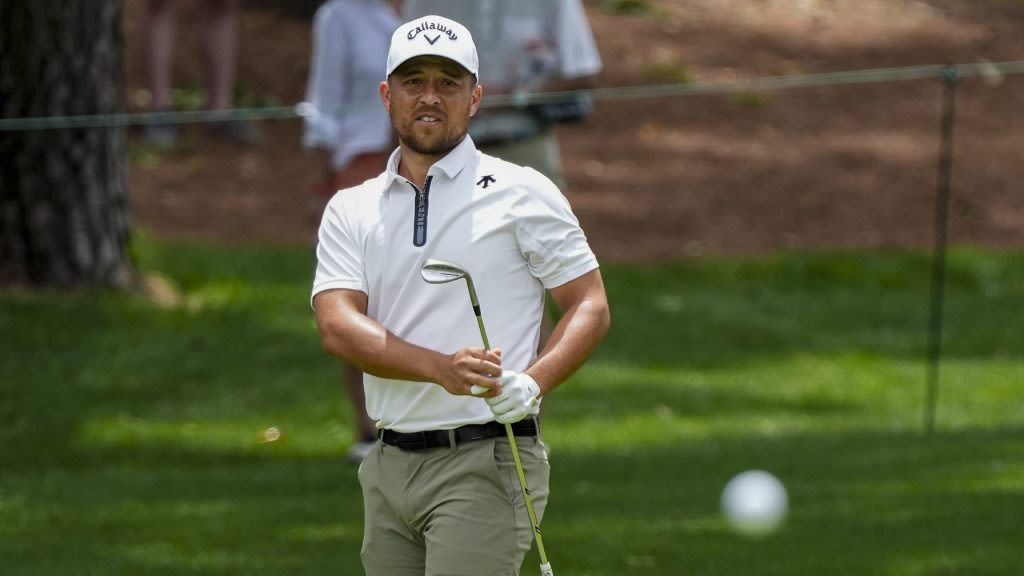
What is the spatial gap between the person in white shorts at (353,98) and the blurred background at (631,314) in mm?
974

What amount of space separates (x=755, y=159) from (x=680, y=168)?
671 mm

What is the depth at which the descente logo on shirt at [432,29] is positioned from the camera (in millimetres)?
4301

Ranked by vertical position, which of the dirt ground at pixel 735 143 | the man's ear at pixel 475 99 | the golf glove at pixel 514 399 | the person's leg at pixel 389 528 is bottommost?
the dirt ground at pixel 735 143

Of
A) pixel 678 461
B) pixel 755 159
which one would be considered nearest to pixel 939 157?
pixel 755 159

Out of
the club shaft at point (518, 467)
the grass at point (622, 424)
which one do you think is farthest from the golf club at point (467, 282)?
the grass at point (622, 424)

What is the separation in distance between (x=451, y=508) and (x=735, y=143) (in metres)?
12.1

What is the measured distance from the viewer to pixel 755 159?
A: 15664 millimetres

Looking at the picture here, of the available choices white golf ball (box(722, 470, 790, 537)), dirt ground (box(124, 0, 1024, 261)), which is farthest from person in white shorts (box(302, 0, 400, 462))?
dirt ground (box(124, 0, 1024, 261))

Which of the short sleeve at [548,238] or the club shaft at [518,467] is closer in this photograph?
the club shaft at [518,467]

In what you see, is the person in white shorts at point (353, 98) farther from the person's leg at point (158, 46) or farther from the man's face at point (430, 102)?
the person's leg at point (158, 46)

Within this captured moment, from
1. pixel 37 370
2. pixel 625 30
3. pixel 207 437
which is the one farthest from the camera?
pixel 625 30

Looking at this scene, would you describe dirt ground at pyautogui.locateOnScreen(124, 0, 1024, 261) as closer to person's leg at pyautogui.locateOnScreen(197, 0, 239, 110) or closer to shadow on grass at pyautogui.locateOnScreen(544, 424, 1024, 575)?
person's leg at pyautogui.locateOnScreen(197, 0, 239, 110)

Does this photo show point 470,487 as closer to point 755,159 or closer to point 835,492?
point 835,492

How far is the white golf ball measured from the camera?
702cm
